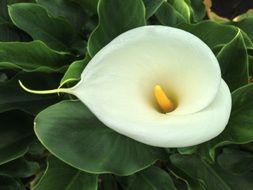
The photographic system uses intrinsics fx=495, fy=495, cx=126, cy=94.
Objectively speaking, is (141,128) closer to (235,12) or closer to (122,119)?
(122,119)

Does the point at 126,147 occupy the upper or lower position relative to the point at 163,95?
lower

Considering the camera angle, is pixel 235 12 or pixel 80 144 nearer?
pixel 80 144

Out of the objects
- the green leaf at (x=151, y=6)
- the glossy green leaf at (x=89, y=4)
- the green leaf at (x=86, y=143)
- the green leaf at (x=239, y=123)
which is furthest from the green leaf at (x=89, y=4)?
the green leaf at (x=239, y=123)

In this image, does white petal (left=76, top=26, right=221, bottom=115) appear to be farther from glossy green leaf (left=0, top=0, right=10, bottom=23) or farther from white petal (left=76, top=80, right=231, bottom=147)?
glossy green leaf (left=0, top=0, right=10, bottom=23)

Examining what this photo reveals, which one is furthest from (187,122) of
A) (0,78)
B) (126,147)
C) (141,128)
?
(0,78)

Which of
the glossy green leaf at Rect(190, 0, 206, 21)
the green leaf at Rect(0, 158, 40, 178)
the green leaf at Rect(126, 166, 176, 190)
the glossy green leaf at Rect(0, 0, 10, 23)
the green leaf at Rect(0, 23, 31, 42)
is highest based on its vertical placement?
the glossy green leaf at Rect(0, 0, 10, 23)

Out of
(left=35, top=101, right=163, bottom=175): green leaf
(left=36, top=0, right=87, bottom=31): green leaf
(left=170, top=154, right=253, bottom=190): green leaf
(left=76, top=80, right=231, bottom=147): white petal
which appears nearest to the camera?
(left=76, top=80, right=231, bottom=147): white petal

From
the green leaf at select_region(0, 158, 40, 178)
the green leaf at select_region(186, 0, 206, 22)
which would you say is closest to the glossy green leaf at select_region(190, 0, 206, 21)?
the green leaf at select_region(186, 0, 206, 22)
